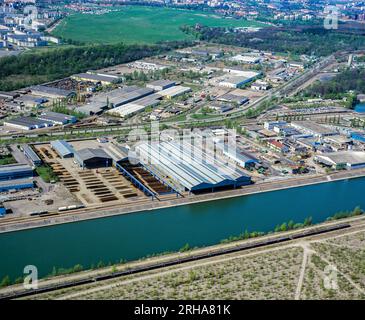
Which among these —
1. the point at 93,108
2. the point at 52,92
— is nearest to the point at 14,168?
the point at 93,108

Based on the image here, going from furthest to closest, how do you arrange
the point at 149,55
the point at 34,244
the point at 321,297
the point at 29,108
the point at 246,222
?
the point at 149,55
the point at 29,108
the point at 246,222
the point at 34,244
the point at 321,297

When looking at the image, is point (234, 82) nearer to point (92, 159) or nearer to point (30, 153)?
point (92, 159)

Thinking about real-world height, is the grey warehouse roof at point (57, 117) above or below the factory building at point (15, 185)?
above

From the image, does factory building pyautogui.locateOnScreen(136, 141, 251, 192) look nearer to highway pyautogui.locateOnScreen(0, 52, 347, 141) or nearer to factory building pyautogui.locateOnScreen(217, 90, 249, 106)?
highway pyautogui.locateOnScreen(0, 52, 347, 141)

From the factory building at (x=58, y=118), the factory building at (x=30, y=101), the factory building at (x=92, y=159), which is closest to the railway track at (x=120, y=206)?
the factory building at (x=92, y=159)

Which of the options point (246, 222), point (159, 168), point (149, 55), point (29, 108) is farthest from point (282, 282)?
point (149, 55)

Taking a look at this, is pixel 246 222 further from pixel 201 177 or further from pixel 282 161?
pixel 282 161

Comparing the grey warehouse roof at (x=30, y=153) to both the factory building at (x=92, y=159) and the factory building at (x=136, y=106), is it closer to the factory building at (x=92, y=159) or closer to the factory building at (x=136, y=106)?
the factory building at (x=92, y=159)
